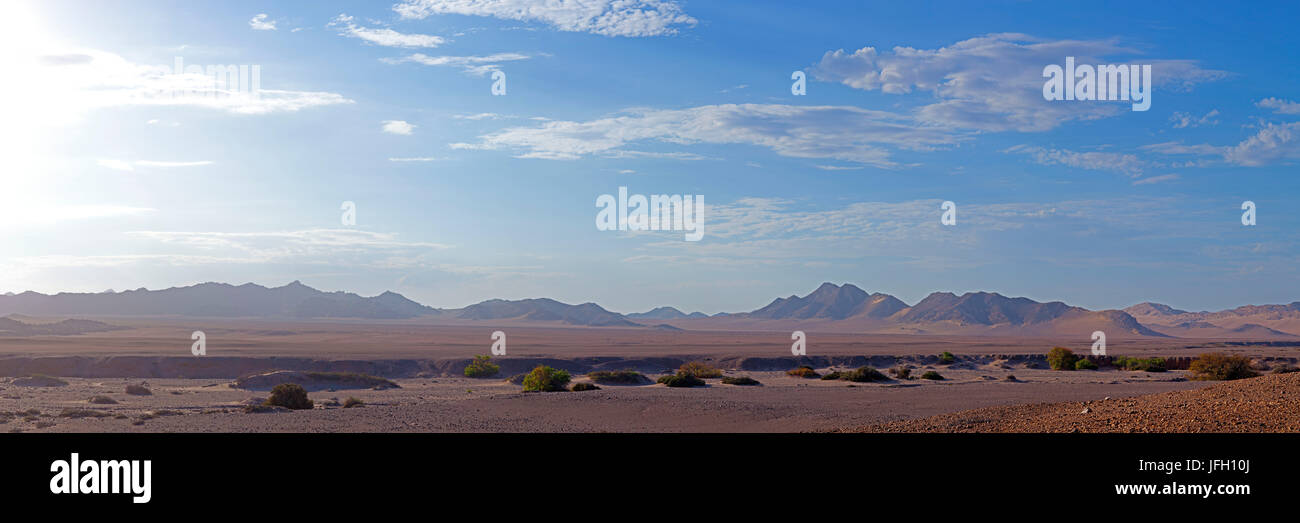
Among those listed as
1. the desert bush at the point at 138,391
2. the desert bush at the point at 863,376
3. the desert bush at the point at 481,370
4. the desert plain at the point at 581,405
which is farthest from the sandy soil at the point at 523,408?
the desert bush at the point at 481,370

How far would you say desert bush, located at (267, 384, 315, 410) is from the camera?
2653cm

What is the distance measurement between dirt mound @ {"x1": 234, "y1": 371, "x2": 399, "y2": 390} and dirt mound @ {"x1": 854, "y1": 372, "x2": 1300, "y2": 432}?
87.5ft

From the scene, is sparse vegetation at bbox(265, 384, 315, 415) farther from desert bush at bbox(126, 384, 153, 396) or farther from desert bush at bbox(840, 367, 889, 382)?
desert bush at bbox(840, 367, 889, 382)

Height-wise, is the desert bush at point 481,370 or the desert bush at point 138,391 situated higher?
the desert bush at point 138,391

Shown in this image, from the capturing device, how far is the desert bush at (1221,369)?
41250 millimetres

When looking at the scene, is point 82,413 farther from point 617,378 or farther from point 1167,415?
point 1167,415

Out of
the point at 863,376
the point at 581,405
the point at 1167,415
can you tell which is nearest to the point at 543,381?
the point at 581,405

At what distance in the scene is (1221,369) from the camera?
137ft

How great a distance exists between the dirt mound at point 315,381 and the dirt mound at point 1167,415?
26.7 meters

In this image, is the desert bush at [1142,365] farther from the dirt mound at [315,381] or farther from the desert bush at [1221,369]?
the dirt mound at [315,381]

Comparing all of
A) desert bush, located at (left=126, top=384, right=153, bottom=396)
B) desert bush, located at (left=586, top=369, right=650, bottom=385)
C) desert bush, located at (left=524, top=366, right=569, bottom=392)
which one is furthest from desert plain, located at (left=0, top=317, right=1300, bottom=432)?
desert bush, located at (left=524, top=366, right=569, bottom=392)

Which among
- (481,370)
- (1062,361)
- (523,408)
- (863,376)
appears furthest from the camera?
(1062,361)

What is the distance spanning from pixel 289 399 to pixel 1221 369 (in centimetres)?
3861
